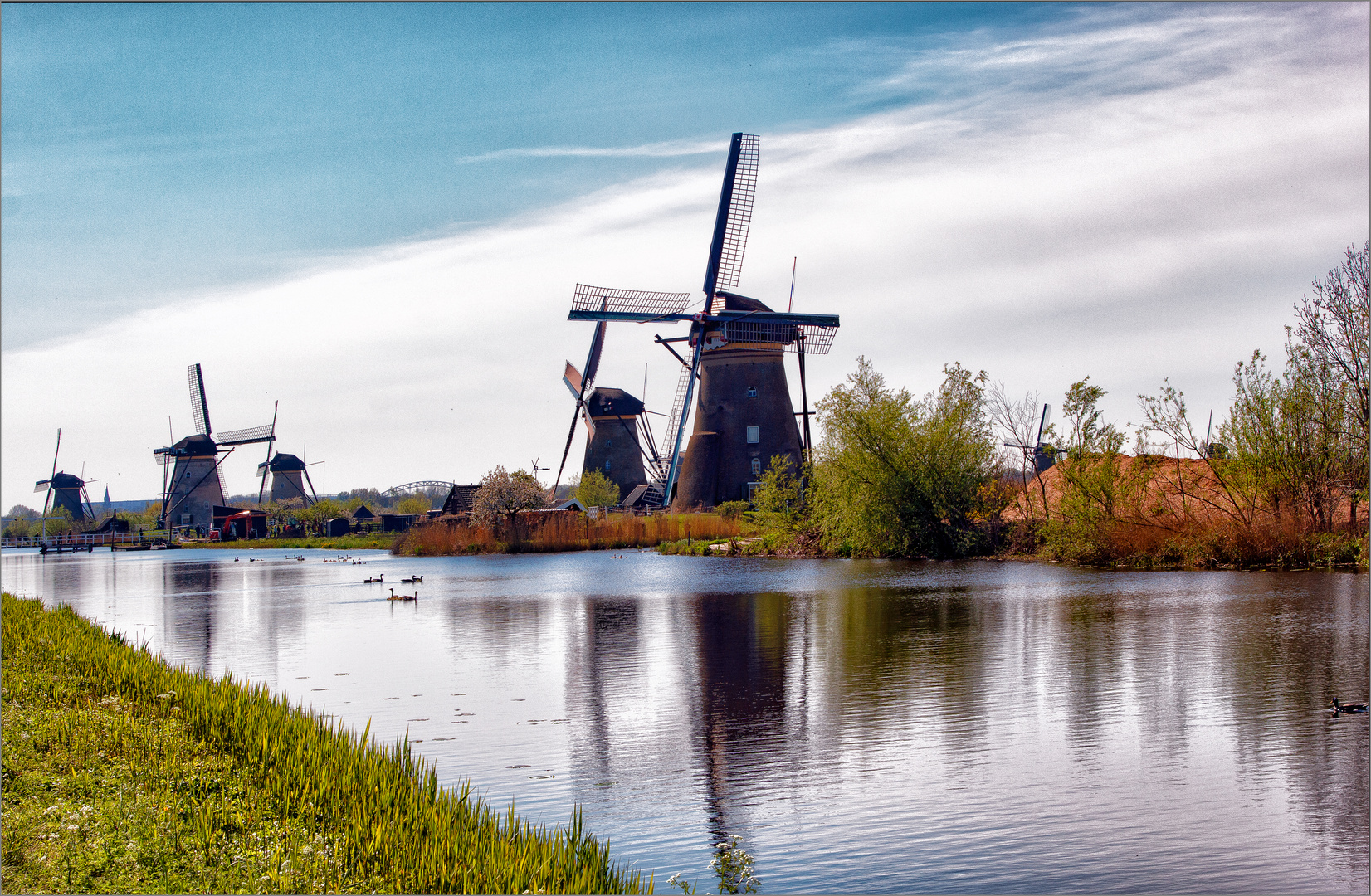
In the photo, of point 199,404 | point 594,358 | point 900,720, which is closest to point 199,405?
point 199,404

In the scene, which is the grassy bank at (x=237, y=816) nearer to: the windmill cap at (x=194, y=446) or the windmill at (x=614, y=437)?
the windmill at (x=614, y=437)

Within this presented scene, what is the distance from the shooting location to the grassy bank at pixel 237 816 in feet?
15.4

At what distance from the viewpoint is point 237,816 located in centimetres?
561

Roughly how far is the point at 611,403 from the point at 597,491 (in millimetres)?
5270

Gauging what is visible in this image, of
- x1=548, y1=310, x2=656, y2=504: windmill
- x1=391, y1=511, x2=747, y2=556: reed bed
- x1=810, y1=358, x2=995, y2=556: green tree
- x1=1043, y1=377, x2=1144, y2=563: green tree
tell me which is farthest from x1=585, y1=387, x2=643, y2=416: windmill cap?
x1=1043, y1=377, x2=1144, y2=563: green tree

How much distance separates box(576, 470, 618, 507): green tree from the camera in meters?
61.0

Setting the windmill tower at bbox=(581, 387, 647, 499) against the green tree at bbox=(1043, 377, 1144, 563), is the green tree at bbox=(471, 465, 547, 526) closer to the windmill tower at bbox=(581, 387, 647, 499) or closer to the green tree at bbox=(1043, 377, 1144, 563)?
the windmill tower at bbox=(581, 387, 647, 499)

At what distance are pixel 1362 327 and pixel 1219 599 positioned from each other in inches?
355

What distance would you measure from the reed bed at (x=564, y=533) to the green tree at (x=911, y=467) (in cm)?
1141

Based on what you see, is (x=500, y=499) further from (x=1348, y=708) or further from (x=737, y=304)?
(x=1348, y=708)

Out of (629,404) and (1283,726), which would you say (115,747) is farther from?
(629,404)

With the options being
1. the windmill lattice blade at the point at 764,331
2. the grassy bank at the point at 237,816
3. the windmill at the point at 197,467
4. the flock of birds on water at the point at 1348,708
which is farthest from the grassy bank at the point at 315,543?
the flock of birds on water at the point at 1348,708

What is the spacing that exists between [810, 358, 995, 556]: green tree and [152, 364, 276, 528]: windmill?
60.3 m

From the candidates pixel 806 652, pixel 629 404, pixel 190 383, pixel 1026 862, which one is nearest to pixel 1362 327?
pixel 806 652
